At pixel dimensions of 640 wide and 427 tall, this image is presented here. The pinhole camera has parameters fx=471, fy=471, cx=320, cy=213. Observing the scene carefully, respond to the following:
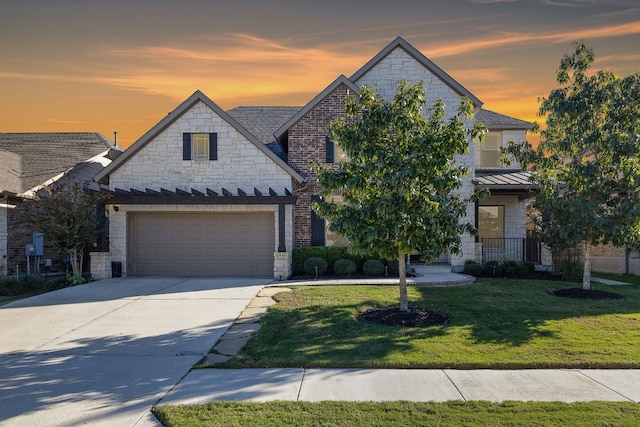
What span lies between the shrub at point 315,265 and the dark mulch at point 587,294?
7448mm

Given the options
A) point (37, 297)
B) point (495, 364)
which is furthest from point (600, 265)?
point (37, 297)

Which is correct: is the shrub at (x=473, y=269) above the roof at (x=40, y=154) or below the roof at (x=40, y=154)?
below

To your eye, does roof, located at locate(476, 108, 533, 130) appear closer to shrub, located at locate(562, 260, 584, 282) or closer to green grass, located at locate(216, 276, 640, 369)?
shrub, located at locate(562, 260, 584, 282)

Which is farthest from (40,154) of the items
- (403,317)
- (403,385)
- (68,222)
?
(403,385)

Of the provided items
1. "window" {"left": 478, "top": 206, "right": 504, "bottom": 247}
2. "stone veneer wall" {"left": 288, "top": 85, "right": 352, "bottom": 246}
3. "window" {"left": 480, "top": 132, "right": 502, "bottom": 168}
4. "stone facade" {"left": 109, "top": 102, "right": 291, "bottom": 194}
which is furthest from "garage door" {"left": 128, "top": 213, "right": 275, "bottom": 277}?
"window" {"left": 480, "top": 132, "right": 502, "bottom": 168}

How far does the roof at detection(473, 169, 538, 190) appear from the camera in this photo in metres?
18.9

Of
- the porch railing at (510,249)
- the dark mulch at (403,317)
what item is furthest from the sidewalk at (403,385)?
the porch railing at (510,249)

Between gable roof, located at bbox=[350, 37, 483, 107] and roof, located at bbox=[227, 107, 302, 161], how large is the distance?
205 inches

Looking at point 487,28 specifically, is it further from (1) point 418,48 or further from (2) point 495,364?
(2) point 495,364

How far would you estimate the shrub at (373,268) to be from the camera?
1697cm

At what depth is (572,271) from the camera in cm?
1672

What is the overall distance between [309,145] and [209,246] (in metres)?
5.46

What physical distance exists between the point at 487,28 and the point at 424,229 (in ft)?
23.6

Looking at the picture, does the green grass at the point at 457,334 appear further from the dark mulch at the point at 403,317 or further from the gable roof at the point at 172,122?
the gable roof at the point at 172,122
